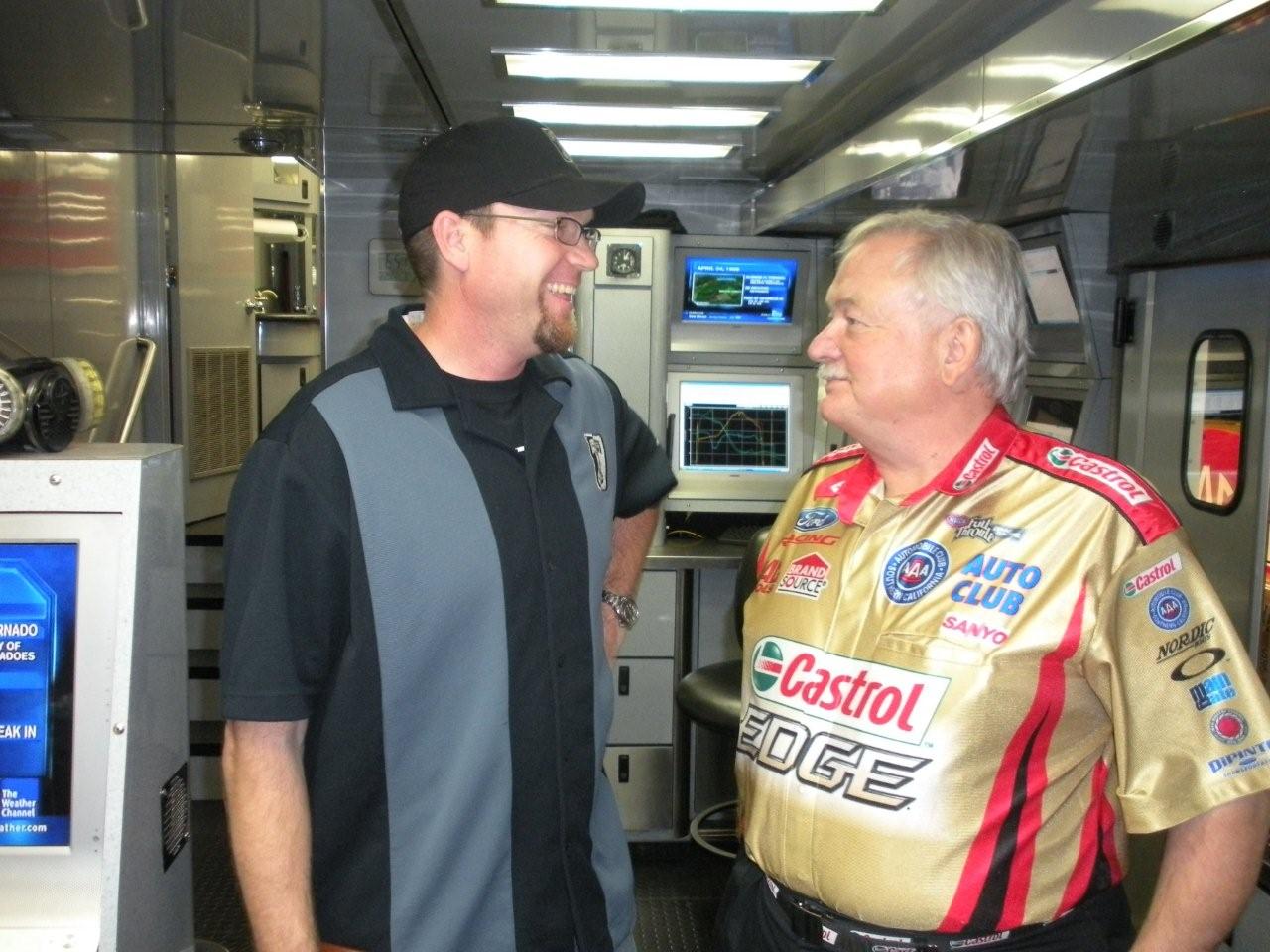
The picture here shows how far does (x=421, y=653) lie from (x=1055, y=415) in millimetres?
2527

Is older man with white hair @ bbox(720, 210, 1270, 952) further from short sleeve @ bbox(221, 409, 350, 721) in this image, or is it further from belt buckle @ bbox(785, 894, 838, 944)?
short sleeve @ bbox(221, 409, 350, 721)

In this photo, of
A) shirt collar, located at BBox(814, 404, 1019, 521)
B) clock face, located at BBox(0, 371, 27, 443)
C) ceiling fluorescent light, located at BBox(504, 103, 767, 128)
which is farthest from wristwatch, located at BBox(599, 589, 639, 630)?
ceiling fluorescent light, located at BBox(504, 103, 767, 128)

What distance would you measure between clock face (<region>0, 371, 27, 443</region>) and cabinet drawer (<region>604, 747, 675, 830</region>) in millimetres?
2772

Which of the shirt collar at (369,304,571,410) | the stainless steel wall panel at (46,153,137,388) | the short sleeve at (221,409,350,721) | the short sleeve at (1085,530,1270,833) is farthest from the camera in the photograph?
the stainless steel wall panel at (46,153,137,388)

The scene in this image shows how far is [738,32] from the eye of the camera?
2.04 meters

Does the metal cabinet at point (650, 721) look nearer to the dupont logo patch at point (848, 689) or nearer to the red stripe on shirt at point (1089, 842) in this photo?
the dupont logo patch at point (848, 689)

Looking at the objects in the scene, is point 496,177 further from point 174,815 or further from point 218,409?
point 218,409

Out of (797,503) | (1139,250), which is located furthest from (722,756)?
(797,503)

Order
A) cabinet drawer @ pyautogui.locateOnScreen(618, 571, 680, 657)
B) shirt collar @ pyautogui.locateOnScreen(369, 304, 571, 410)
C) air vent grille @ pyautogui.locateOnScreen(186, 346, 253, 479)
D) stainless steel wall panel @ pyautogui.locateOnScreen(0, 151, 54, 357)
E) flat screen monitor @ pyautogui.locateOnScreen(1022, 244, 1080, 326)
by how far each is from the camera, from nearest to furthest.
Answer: shirt collar @ pyautogui.locateOnScreen(369, 304, 571, 410), flat screen monitor @ pyautogui.locateOnScreen(1022, 244, 1080, 326), stainless steel wall panel @ pyautogui.locateOnScreen(0, 151, 54, 357), cabinet drawer @ pyautogui.locateOnScreen(618, 571, 680, 657), air vent grille @ pyautogui.locateOnScreen(186, 346, 253, 479)

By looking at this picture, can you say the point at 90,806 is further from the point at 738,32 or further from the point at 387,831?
the point at 738,32

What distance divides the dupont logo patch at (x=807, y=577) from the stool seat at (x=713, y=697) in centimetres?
163

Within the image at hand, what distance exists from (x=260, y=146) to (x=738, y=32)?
226 centimetres

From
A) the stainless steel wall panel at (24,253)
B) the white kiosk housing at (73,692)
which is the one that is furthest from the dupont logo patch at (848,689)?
the stainless steel wall panel at (24,253)

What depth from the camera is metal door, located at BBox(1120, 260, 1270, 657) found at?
2.63 metres
